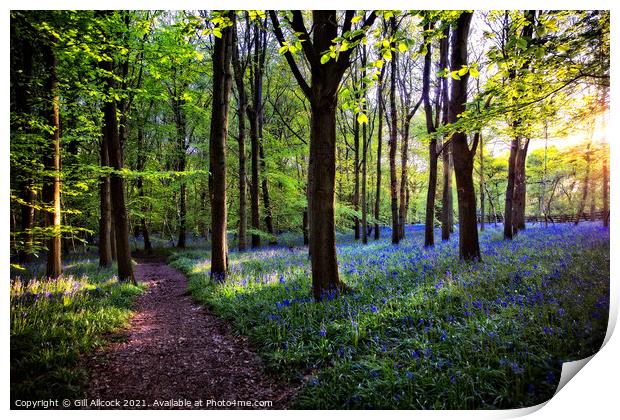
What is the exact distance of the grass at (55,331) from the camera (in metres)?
3.15

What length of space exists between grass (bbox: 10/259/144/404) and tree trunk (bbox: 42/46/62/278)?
376 mm

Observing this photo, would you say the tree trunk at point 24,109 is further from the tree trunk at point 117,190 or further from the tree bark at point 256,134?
the tree bark at point 256,134

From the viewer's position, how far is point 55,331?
3.67m

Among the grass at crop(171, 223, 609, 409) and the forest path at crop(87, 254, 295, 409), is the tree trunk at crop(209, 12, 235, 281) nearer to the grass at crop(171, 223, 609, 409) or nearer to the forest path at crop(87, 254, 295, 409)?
the grass at crop(171, 223, 609, 409)

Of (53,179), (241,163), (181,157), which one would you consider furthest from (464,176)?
(181,157)

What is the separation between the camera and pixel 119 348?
398 cm

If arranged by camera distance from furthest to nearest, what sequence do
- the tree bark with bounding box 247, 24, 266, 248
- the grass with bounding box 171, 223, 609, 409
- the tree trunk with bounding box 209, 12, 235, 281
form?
the tree bark with bounding box 247, 24, 266, 248 → the tree trunk with bounding box 209, 12, 235, 281 → the grass with bounding box 171, 223, 609, 409

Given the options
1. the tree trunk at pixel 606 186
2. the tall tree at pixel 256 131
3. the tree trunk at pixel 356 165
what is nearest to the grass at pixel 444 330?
the tree trunk at pixel 606 186

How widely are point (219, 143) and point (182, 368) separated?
17.4ft

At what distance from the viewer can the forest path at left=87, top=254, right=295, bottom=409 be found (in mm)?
3252

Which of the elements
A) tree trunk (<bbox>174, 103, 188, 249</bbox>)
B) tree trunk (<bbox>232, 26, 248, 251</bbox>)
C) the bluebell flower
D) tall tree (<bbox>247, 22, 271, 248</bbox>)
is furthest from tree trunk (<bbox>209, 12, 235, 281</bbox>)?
tree trunk (<bbox>174, 103, 188, 249</bbox>)

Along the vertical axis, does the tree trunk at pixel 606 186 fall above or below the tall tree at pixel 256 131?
below

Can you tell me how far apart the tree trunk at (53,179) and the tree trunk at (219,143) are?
9.57 feet

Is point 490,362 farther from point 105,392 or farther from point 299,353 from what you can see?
point 105,392
